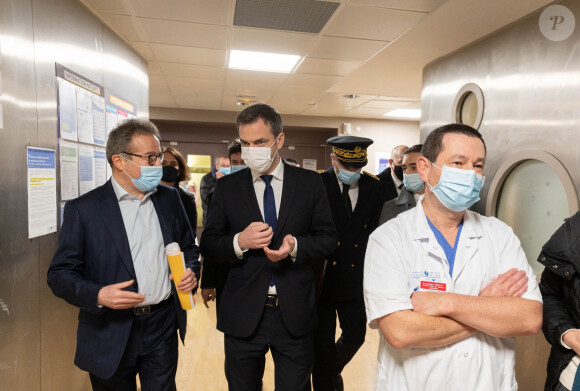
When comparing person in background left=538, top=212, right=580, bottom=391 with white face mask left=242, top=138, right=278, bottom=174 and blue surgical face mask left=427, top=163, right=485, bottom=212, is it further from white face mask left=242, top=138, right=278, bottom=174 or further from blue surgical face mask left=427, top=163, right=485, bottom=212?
white face mask left=242, top=138, right=278, bottom=174

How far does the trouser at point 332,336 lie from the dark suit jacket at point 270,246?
665mm

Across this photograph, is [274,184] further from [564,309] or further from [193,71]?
[193,71]

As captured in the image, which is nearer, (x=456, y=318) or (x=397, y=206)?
(x=456, y=318)

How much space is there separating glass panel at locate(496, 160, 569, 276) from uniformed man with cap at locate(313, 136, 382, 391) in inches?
42.3

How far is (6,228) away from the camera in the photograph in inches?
67.4

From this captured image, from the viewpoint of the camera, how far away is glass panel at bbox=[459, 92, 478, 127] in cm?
324

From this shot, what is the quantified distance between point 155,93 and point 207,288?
14.6 ft

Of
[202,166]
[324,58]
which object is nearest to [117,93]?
[324,58]

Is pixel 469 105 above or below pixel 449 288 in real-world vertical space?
above

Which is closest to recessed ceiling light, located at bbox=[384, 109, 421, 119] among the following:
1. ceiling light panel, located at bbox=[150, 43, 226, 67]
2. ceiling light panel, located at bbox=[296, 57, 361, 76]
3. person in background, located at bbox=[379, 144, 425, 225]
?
ceiling light panel, located at bbox=[296, 57, 361, 76]

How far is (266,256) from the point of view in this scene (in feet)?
5.34

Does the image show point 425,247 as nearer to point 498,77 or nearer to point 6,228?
point 6,228

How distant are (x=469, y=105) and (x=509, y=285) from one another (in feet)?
8.32

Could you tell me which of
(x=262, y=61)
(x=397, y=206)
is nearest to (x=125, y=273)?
(x=397, y=206)
